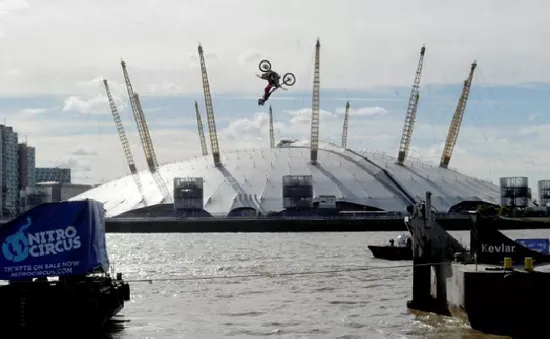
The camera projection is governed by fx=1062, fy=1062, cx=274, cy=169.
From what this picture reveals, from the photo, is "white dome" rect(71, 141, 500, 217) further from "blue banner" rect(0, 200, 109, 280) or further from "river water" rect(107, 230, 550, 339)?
"blue banner" rect(0, 200, 109, 280)

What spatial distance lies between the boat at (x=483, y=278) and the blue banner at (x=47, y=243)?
12324 millimetres

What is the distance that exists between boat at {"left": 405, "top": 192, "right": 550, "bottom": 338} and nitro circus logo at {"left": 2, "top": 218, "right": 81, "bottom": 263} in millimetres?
13051

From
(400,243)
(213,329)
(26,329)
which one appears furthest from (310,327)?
(400,243)

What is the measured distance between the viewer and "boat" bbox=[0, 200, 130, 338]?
32938mm

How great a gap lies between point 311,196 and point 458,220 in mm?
24749

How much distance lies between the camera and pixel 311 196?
179 m

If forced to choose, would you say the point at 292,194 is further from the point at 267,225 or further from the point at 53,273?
the point at 53,273

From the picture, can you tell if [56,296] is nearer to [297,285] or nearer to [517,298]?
[517,298]

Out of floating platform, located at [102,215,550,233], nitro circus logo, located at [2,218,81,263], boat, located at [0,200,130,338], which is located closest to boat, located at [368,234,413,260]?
boat, located at [0,200,130,338]

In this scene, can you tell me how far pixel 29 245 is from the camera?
34062mm

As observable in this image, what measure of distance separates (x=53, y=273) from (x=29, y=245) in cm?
121

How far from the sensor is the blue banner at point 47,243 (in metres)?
33.9

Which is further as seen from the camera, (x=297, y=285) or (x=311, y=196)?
(x=311, y=196)

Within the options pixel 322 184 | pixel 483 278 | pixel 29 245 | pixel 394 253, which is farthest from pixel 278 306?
pixel 322 184
